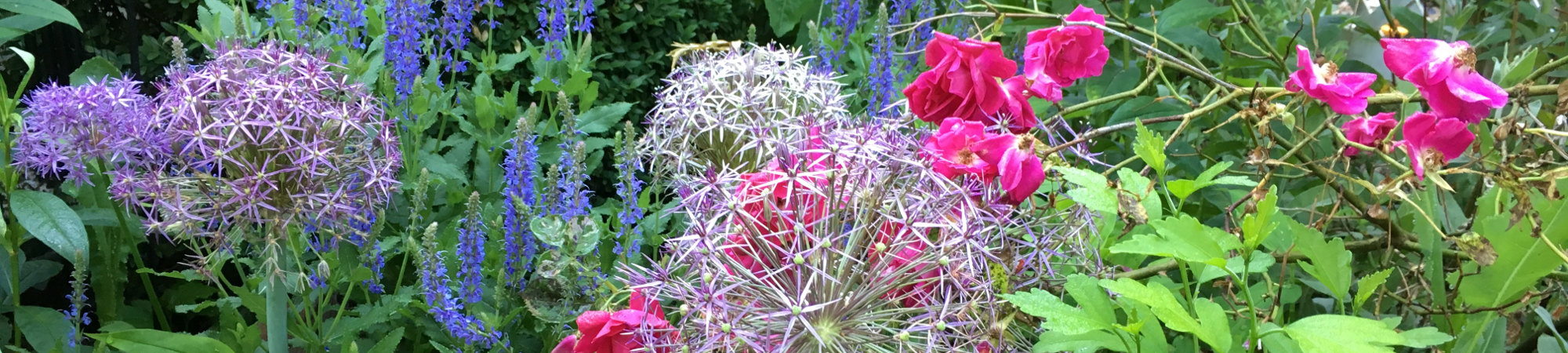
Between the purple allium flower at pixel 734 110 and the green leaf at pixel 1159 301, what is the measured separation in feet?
1.47

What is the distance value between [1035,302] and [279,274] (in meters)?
0.77

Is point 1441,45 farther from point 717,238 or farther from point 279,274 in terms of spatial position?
point 279,274

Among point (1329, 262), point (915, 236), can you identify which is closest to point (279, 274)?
point (915, 236)

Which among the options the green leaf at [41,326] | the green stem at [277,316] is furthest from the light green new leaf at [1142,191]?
the green leaf at [41,326]

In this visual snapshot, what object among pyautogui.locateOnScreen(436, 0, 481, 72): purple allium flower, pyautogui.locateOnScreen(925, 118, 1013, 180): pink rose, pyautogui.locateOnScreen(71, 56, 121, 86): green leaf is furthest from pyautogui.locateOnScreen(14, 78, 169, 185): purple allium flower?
pyautogui.locateOnScreen(925, 118, 1013, 180): pink rose

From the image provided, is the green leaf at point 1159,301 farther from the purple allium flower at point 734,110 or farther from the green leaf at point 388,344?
the green leaf at point 388,344

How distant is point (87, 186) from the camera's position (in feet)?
4.91

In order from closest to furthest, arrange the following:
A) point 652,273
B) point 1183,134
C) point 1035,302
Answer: point 1035,302, point 652,273, point 1183,134

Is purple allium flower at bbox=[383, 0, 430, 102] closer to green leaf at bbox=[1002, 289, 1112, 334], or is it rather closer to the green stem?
the green stem

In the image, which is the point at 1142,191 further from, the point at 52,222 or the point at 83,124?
the point at 52,222

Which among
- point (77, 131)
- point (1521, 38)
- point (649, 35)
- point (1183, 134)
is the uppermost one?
point (77, 131)

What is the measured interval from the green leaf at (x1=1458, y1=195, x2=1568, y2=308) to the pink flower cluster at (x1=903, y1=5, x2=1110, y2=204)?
1.20 feet

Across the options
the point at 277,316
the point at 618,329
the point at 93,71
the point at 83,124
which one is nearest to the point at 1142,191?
the point at 618,329

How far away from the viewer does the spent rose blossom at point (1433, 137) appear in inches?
32.4
